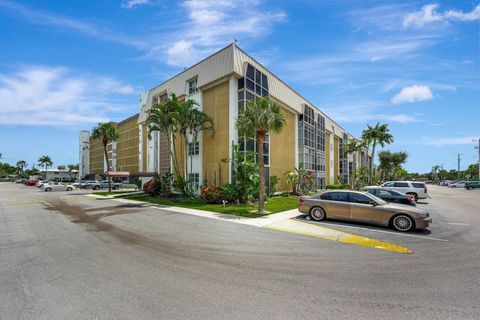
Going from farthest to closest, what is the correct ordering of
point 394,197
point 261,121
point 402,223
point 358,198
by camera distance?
point 394,197
point 261,121
point 358,198
point 402,223

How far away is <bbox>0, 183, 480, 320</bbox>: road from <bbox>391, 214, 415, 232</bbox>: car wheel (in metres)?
0.48

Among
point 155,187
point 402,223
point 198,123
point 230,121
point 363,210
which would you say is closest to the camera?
point 402,223

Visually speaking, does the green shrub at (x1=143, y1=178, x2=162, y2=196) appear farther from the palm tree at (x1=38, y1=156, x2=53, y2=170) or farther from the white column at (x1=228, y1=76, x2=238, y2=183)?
the palm tree at (x1=38, y1=156, x2=53, y2=170)

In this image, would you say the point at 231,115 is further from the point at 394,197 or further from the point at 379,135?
the point at 379,135

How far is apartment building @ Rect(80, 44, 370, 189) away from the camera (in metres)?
21.5

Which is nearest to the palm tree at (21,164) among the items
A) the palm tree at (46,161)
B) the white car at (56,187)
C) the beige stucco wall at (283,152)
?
the palm tree at (46,161)

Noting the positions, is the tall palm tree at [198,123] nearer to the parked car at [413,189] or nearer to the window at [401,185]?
the parked car at [413,189]

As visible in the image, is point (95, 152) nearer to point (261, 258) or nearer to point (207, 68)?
point (207, 68)

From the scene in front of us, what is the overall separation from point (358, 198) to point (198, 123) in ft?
49.6

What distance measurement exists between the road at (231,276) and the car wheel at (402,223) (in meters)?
0.48

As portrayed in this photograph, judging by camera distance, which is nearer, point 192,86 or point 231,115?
point 231,115

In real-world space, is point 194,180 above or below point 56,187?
above

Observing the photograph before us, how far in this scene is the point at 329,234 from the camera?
931 cm

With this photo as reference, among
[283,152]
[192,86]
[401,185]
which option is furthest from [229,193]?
[401,185]
